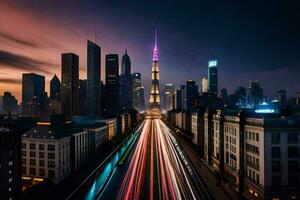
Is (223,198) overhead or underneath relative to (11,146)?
underneath

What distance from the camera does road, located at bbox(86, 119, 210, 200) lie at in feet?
123

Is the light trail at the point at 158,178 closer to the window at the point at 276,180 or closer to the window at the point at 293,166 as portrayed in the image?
the window at the point at 276,180

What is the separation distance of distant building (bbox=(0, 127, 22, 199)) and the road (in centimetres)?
1339

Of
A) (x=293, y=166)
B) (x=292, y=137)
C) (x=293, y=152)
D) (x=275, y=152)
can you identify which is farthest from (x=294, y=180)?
(x=292, y=137)

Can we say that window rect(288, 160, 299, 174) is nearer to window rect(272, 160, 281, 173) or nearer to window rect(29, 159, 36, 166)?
window rect(272, 160, 281, 173)

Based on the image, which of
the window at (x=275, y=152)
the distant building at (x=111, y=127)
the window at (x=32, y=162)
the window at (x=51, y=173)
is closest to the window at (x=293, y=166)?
the window at (x=275, y=152)

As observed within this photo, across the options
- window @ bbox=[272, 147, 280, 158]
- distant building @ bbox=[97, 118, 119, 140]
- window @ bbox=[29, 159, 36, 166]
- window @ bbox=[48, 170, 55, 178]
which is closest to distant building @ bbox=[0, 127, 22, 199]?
window @ bbox=[48, 170, 55, 178]

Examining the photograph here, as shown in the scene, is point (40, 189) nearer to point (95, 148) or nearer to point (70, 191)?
point (70, 191)

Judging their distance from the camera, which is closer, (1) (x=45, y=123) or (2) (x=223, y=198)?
(2) (x=223, y=198)

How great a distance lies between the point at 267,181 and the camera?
112ft

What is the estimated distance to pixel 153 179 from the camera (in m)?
45.7

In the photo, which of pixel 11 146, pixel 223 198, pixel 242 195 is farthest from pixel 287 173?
pixel 11 146

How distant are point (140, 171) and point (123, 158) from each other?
43.2 ft

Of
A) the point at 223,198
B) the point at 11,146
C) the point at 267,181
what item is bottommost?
the point at 223,198
